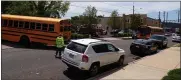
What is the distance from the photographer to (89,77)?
12680mm

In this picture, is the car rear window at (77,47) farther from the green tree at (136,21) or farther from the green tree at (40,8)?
the green tree at (136,21)

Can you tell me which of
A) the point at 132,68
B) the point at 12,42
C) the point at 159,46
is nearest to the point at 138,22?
the point at 159,46

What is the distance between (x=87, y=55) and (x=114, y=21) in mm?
68702

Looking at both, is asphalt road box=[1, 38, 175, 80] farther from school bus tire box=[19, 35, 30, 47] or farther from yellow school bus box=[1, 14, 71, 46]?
school bus tire box=[19, 35, 30, 47]

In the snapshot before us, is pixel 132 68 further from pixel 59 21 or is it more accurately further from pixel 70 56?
pixel 59 21

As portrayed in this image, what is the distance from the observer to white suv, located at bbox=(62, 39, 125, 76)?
1223 centimetres

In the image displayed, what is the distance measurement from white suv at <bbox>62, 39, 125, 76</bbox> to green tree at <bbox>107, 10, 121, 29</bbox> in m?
65.2

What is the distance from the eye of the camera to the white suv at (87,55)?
40.1ft

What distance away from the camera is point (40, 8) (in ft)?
152

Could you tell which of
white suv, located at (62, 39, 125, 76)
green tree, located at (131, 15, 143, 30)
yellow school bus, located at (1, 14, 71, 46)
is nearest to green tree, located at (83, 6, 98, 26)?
green tree, located at (131, 15, 143, 30)

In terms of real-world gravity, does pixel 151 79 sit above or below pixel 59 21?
below

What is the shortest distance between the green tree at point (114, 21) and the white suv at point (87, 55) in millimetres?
65173

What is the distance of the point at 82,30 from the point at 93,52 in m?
43.8

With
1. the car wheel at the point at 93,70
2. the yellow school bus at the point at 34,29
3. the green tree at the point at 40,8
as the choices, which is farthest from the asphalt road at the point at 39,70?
the green tree at the point at 40,8
